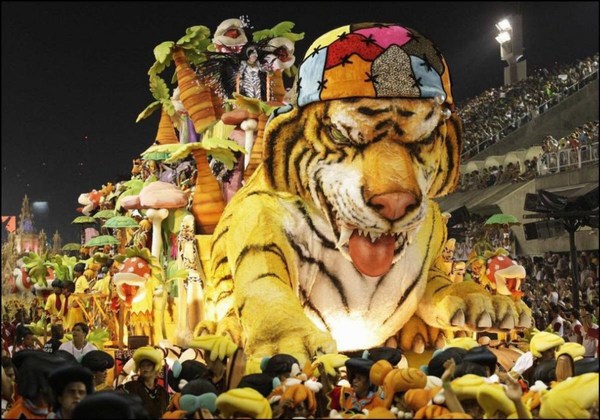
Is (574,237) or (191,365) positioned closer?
(191,365)

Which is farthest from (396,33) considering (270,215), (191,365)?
(191,365)

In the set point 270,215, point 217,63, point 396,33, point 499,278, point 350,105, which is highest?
point 217,63

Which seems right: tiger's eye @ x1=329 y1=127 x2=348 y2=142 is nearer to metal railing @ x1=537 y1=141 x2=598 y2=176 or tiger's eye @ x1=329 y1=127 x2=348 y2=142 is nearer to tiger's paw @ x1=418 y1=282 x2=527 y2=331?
tiger's paw @ x1=418 y1=282 x2=527 y2=331

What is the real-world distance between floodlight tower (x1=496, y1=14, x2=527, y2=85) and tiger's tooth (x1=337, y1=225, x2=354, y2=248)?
4.86 ft

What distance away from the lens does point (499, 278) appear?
606 centimetres

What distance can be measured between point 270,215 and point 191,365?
1.11 metres

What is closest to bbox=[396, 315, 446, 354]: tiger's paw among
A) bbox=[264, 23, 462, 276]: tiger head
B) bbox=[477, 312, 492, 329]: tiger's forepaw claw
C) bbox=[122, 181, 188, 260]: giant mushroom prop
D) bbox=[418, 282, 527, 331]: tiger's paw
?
bbox=[418, 282, 527, 331]: tiger's paw

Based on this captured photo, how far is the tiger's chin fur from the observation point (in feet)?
14.2

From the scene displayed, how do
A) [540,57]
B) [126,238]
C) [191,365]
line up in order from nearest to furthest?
[191,365] → [540,57] → [126,238]

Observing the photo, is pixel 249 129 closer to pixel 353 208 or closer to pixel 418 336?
pixel 418 336

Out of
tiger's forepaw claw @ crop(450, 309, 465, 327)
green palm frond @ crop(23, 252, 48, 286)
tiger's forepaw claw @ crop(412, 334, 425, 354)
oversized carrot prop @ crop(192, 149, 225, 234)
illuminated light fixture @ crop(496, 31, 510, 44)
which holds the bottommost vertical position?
tiger's forepaw claw @ crop(412, 334, 425, 354)

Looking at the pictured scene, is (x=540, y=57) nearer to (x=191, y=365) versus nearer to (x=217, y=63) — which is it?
(x=217, y=63)

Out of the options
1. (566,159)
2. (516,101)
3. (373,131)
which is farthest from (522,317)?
(516,101)

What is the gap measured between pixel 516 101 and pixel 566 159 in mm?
3485
